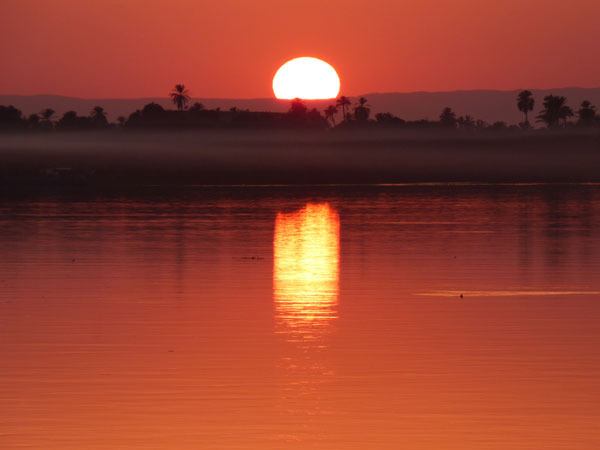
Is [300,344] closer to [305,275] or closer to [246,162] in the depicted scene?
[305,275]

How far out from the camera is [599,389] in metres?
13.2

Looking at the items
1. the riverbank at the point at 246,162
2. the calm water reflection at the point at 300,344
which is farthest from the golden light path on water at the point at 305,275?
the riverbank at the point at 246,162

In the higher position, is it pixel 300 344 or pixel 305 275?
pixel 305 275

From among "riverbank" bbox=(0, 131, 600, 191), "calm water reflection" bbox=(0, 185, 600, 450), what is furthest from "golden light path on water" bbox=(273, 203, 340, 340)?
"riverbank" bbox=(0, 131, 600, 191)

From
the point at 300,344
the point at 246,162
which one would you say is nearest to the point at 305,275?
the point at 300,344

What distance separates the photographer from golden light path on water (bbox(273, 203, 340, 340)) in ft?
59.5

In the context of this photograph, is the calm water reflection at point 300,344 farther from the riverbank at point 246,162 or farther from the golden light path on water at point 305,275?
the riverbank at point 246,162

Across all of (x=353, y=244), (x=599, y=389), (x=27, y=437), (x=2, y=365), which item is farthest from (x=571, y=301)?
(x=353, y=244)

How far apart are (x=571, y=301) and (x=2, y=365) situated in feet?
27.9

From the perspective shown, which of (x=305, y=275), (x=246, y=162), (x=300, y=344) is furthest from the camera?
(x=246, y=162)

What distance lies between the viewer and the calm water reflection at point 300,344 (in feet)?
38.9

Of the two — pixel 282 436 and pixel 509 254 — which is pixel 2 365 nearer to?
pixel 282 436

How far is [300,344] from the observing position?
1606 centimetres

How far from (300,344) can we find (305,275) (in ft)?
28.3
